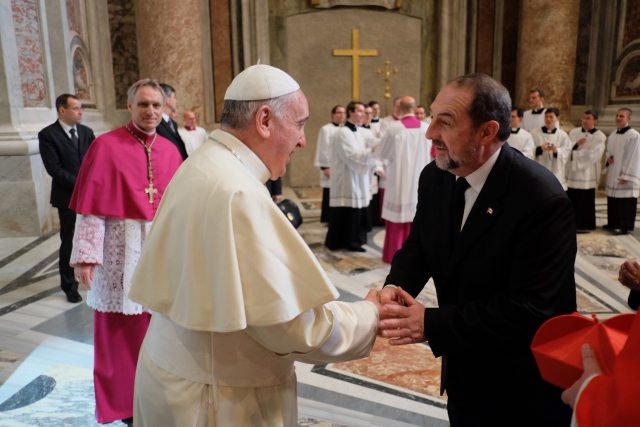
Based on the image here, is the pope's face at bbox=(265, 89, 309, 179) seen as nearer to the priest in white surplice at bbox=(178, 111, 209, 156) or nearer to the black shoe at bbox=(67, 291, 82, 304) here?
the black shoe at bbox=(67, 291, 82, 304)

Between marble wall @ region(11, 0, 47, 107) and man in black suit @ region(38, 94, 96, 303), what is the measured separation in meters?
2.65

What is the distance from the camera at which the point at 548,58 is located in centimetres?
1088

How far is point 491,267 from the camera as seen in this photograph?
1.82m

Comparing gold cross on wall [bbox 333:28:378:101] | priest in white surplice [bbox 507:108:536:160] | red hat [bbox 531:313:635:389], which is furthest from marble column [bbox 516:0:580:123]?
red hat [bbox 531:313:635:389]

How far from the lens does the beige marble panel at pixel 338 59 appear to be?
1243 cm

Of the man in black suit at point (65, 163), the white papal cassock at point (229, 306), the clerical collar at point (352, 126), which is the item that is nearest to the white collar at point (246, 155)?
the white papal cassock at point (229, 306)

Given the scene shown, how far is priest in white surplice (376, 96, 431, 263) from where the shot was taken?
21.9 feet

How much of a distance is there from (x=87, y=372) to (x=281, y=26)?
32.9ft

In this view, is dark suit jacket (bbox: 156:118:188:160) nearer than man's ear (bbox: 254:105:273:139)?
No

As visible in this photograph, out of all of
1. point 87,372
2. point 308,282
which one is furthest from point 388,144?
point 308,282

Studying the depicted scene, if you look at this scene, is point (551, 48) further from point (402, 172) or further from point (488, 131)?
point (488, 131)

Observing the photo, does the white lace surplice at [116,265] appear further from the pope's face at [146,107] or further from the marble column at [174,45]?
the marble column at [174,45]

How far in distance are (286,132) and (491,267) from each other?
0.82 metres

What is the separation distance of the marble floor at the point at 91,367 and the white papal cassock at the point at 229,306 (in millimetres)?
1665
